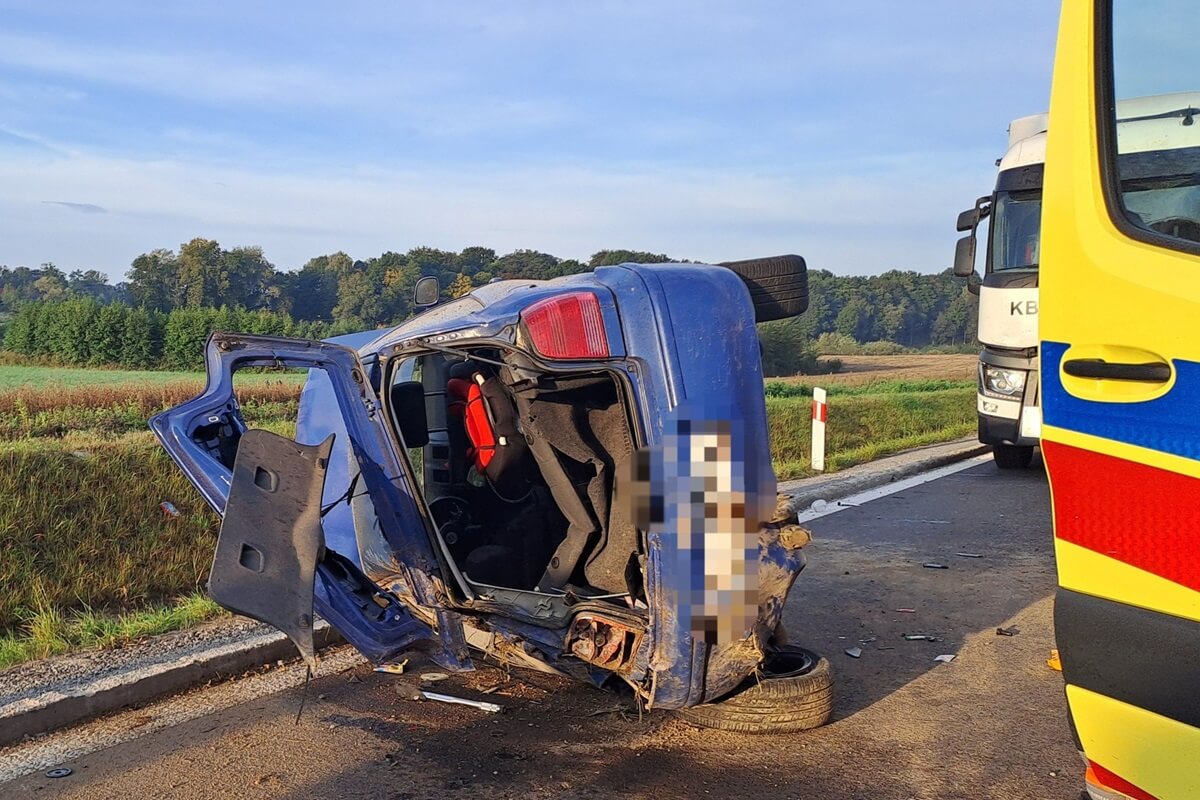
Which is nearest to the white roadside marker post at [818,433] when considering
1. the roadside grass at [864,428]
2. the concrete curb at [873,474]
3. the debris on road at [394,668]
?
the roadside grass at [864,428]

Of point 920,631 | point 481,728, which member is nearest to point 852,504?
point 920,631

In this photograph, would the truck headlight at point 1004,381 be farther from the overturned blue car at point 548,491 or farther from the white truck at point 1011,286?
the overturned blue car at point 548,491

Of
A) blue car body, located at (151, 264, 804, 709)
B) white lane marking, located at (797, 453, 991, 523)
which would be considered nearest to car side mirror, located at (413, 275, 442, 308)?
blue car body, located at (151, 264, 804, 709)

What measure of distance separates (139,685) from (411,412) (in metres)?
1.58

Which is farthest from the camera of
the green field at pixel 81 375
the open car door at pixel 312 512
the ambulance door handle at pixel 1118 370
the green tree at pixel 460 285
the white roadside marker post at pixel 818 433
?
the green field at pixel 81 375

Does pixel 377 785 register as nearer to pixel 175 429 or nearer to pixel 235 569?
pixel 235 569

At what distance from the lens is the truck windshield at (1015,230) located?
366 inches

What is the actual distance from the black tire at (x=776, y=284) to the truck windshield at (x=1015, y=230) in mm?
6123

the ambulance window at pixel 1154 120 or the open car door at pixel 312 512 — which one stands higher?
the ambulance window at pixel 1154 120

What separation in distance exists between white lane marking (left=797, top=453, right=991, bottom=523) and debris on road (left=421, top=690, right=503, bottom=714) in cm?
353

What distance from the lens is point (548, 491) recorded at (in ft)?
14.4

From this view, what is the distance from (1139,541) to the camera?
7.32ft

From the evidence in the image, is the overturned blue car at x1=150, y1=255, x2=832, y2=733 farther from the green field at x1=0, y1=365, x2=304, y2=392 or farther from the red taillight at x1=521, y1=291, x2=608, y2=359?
the green field at x1=0, y1=365, x2=304, y2=392

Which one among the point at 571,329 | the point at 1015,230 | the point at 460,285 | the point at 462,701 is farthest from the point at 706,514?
the point at 1015,230
